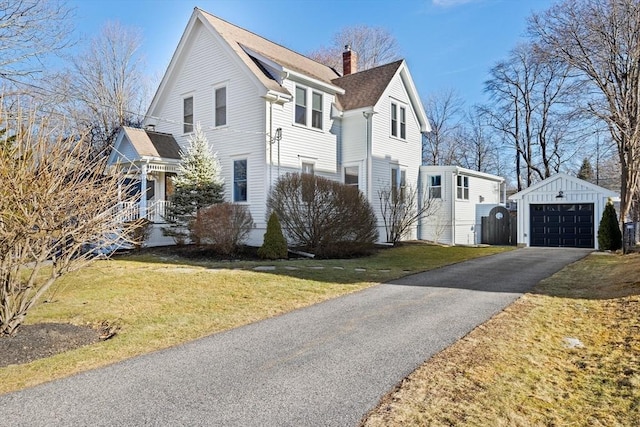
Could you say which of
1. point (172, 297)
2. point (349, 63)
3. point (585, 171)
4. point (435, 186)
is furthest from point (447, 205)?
point (585, 171)

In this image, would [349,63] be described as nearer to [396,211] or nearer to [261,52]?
[261,52]

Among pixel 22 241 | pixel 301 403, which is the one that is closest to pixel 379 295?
pixel 301 403

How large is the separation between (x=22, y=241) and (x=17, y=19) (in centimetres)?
911

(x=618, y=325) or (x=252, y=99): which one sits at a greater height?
(x=252, y=99)

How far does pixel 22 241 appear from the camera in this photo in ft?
17.2

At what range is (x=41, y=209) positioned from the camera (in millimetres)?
5059

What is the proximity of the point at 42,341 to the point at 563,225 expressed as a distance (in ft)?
66.0

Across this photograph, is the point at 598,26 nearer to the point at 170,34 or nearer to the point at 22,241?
the point at 22,241

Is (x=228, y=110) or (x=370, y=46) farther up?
(x=370, y=46)

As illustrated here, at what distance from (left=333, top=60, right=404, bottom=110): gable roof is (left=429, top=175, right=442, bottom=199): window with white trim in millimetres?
6061

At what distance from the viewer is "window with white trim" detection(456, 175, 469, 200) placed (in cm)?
2324

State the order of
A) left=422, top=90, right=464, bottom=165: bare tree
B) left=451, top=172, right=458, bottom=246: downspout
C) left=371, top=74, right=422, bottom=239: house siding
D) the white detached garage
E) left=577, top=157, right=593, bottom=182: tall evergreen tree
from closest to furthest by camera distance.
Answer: the white detached garage → left=371, top=74, right=422, bottom=239: house siding → left=451, top=172, right=458, bottom=246: downspout → left=577, top=157, right=593, bottom=182: tall evergreen tree → left=422, top=90, right=464, bottom=165: bare tree

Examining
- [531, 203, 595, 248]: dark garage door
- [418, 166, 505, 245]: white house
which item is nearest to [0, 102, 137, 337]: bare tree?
[418, 166, 505, 245]: white house

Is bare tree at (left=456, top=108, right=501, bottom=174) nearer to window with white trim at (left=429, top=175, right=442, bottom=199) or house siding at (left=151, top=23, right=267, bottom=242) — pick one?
window with white trim at (left=429, top=175, right=442, bottom=199)
